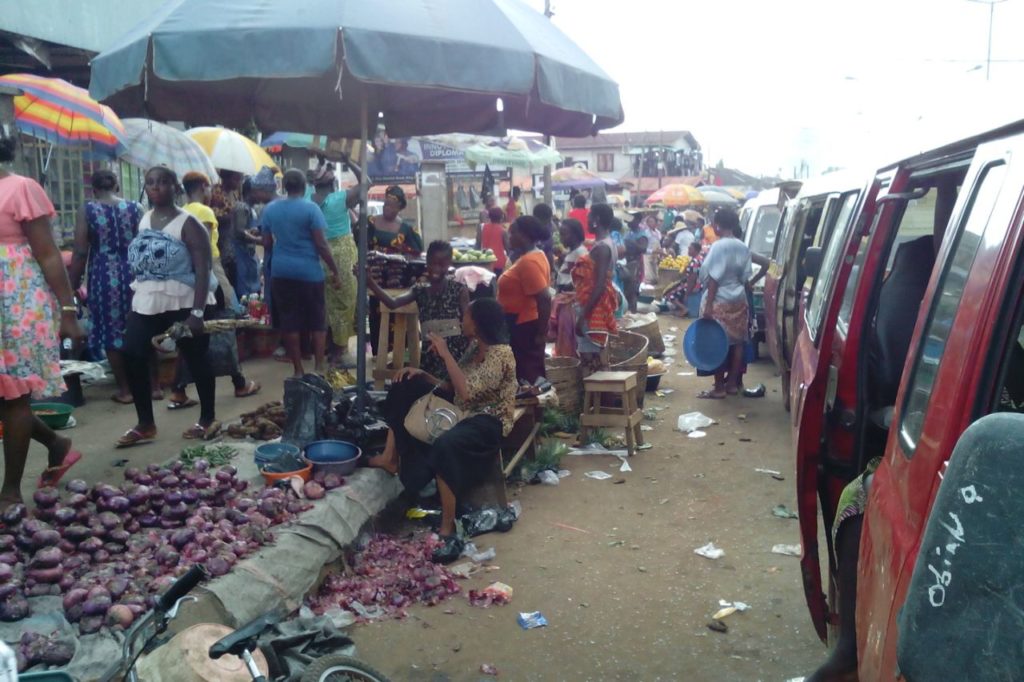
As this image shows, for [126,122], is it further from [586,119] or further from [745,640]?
[745,640]

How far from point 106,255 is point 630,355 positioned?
4.63m

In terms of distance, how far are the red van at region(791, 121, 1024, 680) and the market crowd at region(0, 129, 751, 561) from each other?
248 centimetres

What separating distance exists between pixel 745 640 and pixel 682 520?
66.5 inches

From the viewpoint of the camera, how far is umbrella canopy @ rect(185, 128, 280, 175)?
1075 cm

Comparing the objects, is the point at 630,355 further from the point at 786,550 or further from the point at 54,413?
the point at 54,413

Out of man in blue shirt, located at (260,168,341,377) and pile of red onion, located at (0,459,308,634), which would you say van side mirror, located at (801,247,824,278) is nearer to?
pile of red onion, located at (0,459,308,634)

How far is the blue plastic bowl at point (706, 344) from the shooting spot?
8.96 m

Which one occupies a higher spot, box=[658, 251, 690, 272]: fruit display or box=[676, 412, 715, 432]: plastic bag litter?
box=[658, 251, 690, 272]: fruit display

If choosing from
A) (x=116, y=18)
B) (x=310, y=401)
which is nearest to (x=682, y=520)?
(x=310, y=401)

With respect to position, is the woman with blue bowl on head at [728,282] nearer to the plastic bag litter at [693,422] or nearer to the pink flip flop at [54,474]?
the plastic bag litter at [693,422]

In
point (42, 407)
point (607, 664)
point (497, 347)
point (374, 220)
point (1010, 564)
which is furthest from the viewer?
point (374, 220)

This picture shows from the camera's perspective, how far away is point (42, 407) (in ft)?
21.2

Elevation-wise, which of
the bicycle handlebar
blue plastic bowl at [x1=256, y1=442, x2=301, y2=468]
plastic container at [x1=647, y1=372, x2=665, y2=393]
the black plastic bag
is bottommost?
plastic container at [x1=647, y1=372, x2=665, y2=393]

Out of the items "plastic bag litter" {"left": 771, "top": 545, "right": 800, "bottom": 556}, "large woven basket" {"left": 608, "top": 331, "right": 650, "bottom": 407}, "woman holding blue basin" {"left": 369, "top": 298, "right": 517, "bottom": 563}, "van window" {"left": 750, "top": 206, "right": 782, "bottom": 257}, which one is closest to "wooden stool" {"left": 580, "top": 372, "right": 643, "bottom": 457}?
"large woven basket" {"left": 608, "top": 331, "right": 650, "bottom": 407}
